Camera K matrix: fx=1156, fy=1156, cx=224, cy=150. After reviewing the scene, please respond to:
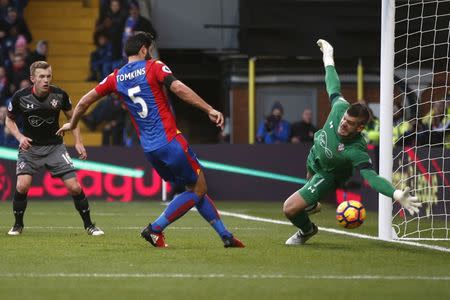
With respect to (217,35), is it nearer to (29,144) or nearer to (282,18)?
(282,18)

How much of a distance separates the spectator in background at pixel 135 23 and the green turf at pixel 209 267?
370 inches

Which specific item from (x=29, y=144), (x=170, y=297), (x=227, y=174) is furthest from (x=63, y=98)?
(x=227, y=174)

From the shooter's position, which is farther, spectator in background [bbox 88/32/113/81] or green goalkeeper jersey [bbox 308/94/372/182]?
spectator in background [bbox 88/32/113/81]

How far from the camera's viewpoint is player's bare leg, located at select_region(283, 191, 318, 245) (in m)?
10.8

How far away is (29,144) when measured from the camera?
12109 mm

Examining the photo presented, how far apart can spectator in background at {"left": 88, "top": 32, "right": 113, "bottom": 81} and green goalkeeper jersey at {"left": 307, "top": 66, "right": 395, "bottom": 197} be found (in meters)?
12.2

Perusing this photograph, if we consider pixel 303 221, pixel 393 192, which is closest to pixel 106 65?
pixel 303 221

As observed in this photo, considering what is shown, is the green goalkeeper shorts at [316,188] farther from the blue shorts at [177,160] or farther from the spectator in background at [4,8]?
the spectator in background at [4,8]

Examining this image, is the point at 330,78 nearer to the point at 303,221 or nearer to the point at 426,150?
the point at 303,221

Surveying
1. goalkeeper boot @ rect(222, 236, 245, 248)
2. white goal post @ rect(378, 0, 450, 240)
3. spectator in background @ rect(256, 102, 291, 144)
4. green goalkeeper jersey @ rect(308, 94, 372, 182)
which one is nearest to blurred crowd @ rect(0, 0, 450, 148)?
spectator in background @ rect(256, 102, 291, 144)

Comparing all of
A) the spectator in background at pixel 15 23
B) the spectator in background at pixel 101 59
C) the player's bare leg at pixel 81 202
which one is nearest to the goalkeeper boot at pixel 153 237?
the player's bare leg at pixel 81 202

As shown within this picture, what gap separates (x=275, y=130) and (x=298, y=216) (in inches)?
391

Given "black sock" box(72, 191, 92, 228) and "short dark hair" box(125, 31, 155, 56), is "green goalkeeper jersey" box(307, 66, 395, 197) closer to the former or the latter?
"short dark hair" box(125, 31, 155, 56)

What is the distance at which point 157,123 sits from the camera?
10164mm
